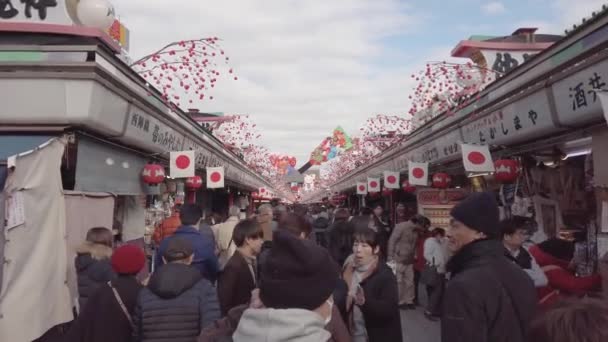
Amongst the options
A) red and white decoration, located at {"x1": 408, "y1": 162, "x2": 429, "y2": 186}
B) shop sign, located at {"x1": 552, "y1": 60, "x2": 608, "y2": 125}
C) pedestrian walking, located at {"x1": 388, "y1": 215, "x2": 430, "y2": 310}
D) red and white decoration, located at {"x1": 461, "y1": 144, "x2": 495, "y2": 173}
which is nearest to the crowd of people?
shop sign, located at {"x1": 552, "y1": 60, "x2": 608, "y2": 125}

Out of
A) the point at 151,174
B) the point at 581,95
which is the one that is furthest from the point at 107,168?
the point at 581,95

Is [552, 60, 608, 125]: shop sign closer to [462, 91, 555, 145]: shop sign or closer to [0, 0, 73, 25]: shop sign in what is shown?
[462, 91, 555, 145]: shop sign

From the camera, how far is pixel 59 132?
20.0 ft

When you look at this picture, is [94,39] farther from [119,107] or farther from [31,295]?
[31,295]

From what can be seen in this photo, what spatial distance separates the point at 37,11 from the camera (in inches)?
279

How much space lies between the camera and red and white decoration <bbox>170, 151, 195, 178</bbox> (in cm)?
936

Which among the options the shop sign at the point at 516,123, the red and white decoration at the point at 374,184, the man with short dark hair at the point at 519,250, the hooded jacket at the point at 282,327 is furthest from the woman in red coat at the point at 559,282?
the red and white decoration at the point at 374,184

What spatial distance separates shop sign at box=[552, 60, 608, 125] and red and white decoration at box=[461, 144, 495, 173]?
79.3 inches

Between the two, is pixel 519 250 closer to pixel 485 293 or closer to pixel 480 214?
pixel 480 214

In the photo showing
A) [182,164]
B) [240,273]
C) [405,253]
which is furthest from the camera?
[405,253]

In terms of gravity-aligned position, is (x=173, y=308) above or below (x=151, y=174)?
below

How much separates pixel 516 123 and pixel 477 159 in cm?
100

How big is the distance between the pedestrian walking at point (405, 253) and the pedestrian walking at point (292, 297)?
7612 mm

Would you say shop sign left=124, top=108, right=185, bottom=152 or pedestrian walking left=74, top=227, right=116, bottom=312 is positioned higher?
shop sign left=124, top=108, right=185, bottom=152
